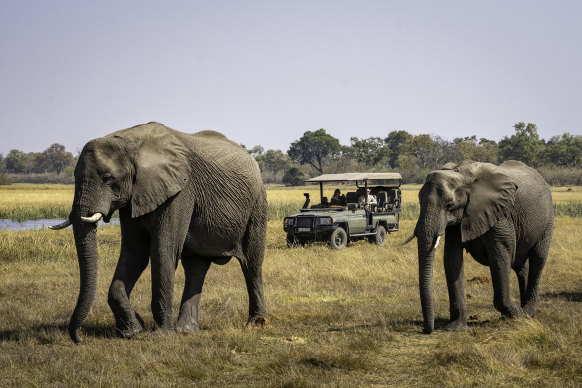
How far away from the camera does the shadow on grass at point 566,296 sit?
1189 centimetres

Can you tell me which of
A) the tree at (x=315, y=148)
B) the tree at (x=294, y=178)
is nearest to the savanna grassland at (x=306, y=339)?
the tree at (x=294, y=178)

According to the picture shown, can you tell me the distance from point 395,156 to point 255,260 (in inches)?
4186

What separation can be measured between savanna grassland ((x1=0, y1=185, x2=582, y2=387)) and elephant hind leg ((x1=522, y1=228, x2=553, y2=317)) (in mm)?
273

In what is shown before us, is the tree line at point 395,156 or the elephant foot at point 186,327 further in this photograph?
the tree line at point 395,156

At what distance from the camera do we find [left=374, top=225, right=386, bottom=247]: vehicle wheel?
2222cm

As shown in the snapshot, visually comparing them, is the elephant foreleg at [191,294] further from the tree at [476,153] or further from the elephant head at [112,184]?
the tree at [476,153]

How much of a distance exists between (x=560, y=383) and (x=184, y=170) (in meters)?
4.65

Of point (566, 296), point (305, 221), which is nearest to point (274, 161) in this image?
point (305, 221)

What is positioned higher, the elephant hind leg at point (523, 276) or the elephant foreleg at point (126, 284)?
the elephant foreleg at point (126, 284)

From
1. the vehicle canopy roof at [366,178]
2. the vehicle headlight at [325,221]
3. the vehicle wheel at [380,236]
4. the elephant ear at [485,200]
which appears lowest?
the vehicle wheel at [380,236]

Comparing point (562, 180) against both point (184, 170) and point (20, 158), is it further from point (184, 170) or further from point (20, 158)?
point (20, 158)

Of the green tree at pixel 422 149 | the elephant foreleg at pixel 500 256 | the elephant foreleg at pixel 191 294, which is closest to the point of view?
the elephant foreleg at pixel 500 256

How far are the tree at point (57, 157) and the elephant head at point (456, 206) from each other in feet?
500

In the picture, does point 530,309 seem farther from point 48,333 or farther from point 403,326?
point 48,333
